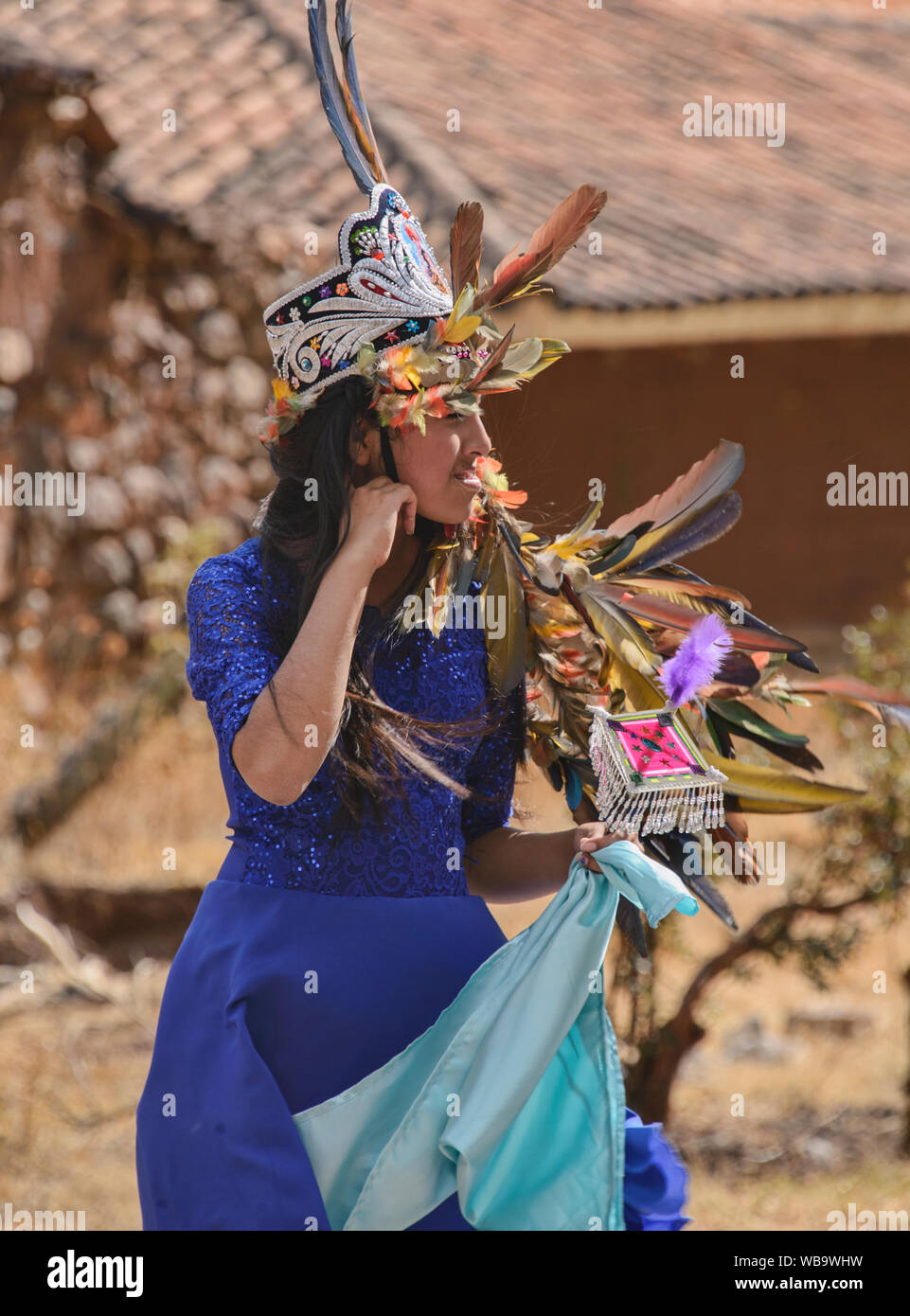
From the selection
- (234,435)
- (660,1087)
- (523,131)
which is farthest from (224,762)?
(523,131)

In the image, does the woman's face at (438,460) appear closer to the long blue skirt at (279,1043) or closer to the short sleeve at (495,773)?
the short sleeve at (495,773)

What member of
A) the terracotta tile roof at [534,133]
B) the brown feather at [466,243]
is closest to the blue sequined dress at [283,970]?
the brown feather at [466,243]

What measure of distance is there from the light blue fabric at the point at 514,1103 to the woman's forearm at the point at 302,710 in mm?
382

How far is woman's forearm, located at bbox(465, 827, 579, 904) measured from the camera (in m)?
2.09

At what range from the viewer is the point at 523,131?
9.39 metres

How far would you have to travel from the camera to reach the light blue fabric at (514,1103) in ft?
6.02

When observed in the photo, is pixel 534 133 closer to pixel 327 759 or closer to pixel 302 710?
pixel 327 759

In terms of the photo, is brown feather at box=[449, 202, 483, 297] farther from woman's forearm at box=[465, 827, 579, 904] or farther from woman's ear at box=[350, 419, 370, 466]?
woman's forearm at box=[465, 827, 579, 904]

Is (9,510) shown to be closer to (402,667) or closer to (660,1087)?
(660,1087)

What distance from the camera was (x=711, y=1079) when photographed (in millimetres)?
4781

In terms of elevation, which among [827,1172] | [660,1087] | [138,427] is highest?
[138,427]

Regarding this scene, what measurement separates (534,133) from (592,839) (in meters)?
8.26

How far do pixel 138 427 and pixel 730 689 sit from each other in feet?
20.3

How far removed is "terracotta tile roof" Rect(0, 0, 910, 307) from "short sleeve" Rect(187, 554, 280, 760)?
5.14 metres
